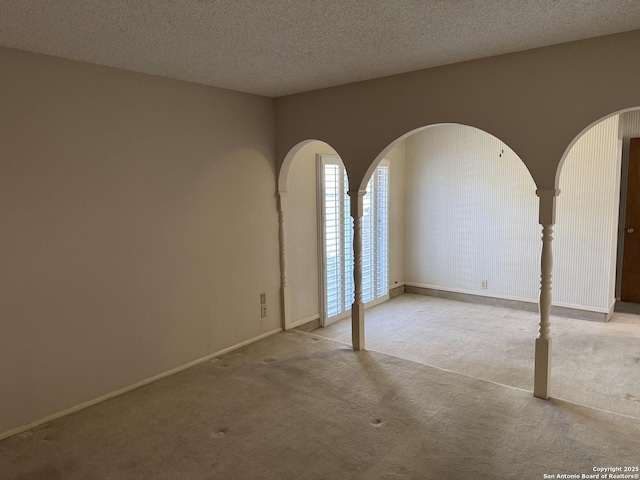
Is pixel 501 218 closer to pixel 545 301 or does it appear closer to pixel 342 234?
pixel 342 234

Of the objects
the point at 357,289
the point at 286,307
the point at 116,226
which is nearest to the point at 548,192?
the point at 357,289

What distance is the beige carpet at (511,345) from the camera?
3.37 meters

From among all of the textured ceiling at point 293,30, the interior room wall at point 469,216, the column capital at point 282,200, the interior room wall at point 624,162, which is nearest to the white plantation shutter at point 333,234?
the column capital at point 282,200

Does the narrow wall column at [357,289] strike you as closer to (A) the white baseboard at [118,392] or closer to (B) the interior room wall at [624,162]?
(A) the white baseboard at [118,392]

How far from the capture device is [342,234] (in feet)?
16.4

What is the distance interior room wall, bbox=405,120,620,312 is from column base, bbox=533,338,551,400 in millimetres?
2343

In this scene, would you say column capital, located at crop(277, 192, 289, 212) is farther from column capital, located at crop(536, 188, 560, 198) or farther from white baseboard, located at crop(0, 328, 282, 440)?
column capital, located at crop(536, 188, 560, 198)

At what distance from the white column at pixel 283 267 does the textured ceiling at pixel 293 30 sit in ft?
4.65

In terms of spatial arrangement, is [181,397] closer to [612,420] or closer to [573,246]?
[612,420]

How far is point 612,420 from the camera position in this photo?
273cm

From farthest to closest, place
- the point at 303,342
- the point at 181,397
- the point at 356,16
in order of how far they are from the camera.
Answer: the point at 303,342 → the point at 181,397 → the point at 356,16

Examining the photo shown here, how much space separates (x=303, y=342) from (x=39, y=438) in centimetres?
210

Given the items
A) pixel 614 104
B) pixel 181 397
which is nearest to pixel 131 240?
pixel 181 397

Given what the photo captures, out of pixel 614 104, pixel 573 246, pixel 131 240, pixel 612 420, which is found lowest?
pixel 612 420
